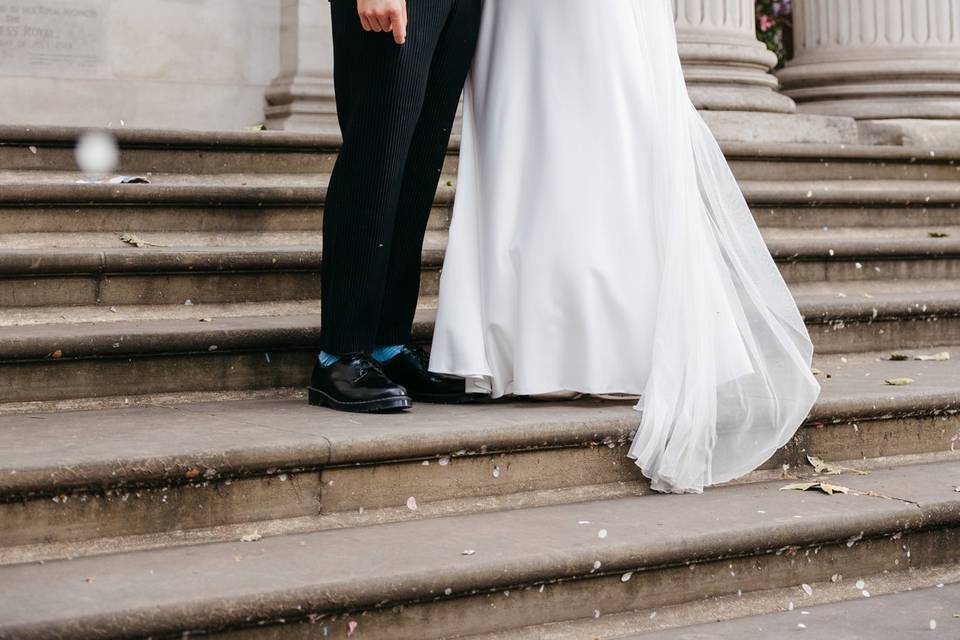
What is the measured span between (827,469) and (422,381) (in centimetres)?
102

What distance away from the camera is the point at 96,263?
3.47 metres

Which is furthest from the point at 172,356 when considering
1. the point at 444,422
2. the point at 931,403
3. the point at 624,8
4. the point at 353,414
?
the point at 931,403

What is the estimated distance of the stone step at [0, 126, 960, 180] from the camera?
420 cm

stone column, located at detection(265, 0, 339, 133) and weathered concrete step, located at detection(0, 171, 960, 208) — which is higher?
stone column, located at detection(265, 0, 339, 133)

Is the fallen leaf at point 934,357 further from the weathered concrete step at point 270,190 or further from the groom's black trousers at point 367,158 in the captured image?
the groom's black trousers at point 367,158

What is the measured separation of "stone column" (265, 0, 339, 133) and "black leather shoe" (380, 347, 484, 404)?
105 inches

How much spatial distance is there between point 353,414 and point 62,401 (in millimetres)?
691

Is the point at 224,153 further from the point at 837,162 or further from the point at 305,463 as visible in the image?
the point at 837,162

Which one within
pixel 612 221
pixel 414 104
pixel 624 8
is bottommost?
pixel 612 221

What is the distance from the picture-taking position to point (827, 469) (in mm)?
3186

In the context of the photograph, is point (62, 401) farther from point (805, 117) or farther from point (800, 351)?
point (805, 117)

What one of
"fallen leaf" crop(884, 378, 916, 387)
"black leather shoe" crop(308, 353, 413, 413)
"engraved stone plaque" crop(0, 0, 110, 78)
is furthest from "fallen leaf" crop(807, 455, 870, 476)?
"engraved stone plaque" crop(0, 0, 110, 78)

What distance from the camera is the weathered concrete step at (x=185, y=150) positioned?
4.19 m

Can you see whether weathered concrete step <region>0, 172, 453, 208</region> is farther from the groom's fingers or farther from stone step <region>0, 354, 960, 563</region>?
the groom's fingers
